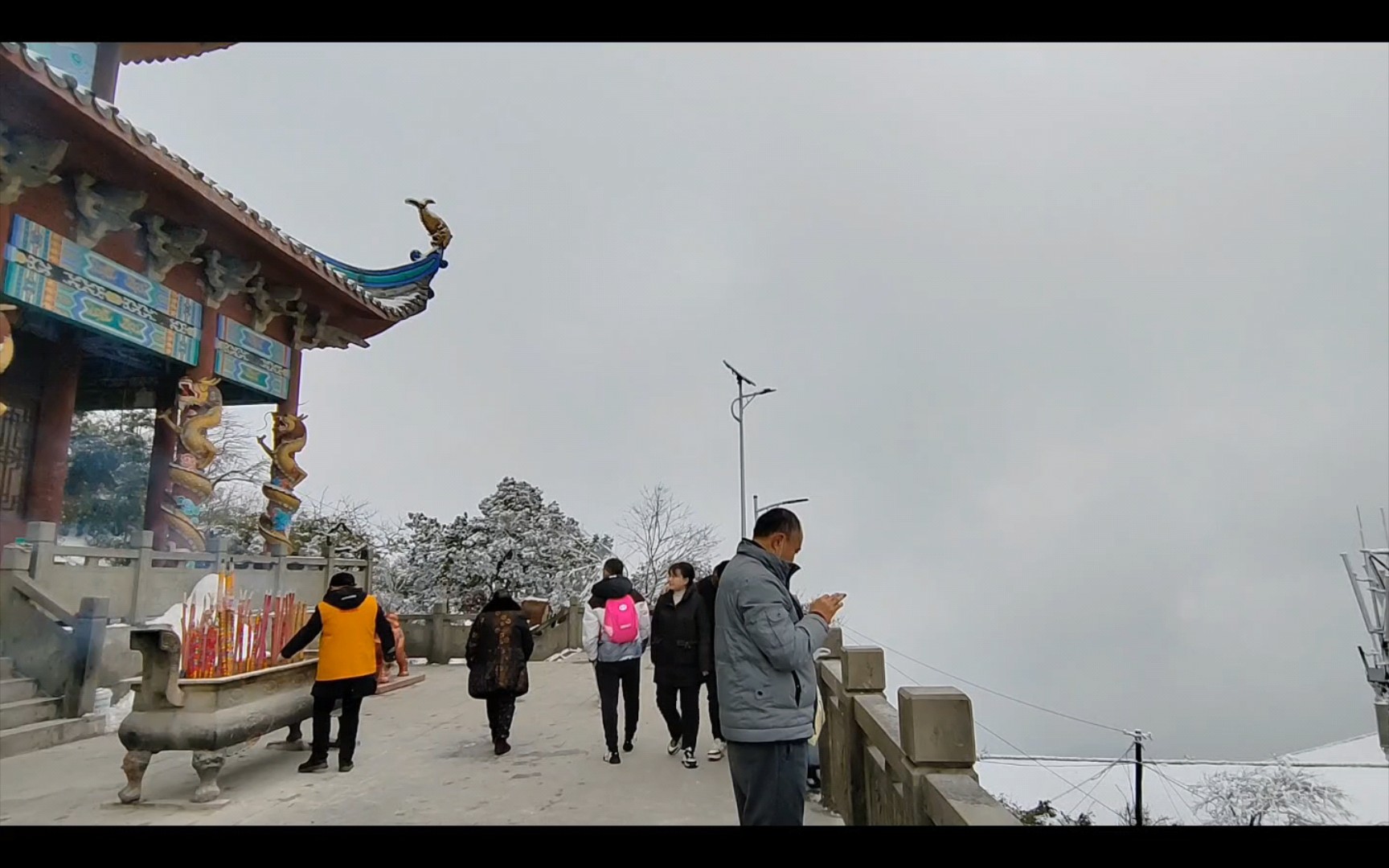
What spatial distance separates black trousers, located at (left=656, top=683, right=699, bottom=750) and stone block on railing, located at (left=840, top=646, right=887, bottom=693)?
1.84 meters

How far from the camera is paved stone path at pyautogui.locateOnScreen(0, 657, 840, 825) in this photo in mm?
4332

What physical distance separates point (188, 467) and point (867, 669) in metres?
8.87

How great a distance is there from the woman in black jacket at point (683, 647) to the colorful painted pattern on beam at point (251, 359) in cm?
749

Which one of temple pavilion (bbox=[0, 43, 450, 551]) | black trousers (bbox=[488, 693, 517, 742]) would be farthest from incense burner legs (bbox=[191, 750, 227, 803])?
temple pavilion (bbox=[0, 43, 450, 551])

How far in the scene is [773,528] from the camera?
9.32ft

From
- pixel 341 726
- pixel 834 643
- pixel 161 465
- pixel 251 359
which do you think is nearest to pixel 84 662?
pixel 341 726

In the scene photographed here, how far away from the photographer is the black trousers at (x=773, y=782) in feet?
8.56

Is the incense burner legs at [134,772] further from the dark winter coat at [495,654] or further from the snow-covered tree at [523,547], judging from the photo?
the snow-covered tree at [523,547]

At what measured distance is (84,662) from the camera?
6629mm
